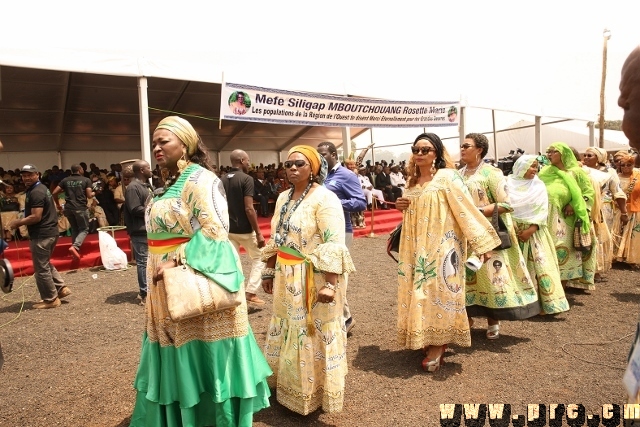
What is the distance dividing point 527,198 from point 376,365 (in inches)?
96.1

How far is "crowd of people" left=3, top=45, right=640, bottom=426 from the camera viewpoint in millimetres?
2656

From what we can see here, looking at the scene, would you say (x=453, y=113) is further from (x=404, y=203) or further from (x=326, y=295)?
(x=326, y=295)

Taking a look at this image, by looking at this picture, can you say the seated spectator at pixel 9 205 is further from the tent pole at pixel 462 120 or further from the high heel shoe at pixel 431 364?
the tent pole at pixel 462 120

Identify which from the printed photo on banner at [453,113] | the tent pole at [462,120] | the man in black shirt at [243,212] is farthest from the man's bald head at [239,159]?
the tent pole at [462,120]

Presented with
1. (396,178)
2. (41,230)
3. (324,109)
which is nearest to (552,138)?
(396,178)

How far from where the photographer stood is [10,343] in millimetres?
4965

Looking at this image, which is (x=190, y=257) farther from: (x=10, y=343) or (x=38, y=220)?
(x=38, y=220)

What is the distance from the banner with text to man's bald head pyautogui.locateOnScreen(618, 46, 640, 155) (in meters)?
7.96

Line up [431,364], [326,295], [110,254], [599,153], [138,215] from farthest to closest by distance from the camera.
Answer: [110,254] < [599,153] < [138,215] < [431,364] < [326,295]

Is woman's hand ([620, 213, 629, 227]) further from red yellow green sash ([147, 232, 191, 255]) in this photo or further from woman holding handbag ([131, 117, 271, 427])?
red yellow green sash ([147, 232, 191, 255])

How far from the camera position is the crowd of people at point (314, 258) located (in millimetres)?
2656

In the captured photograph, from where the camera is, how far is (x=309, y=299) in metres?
3.11

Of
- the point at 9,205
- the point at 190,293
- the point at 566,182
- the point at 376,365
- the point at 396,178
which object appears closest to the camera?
the point at 190,293

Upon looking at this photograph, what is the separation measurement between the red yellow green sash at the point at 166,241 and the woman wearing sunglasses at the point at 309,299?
0.77 meters
